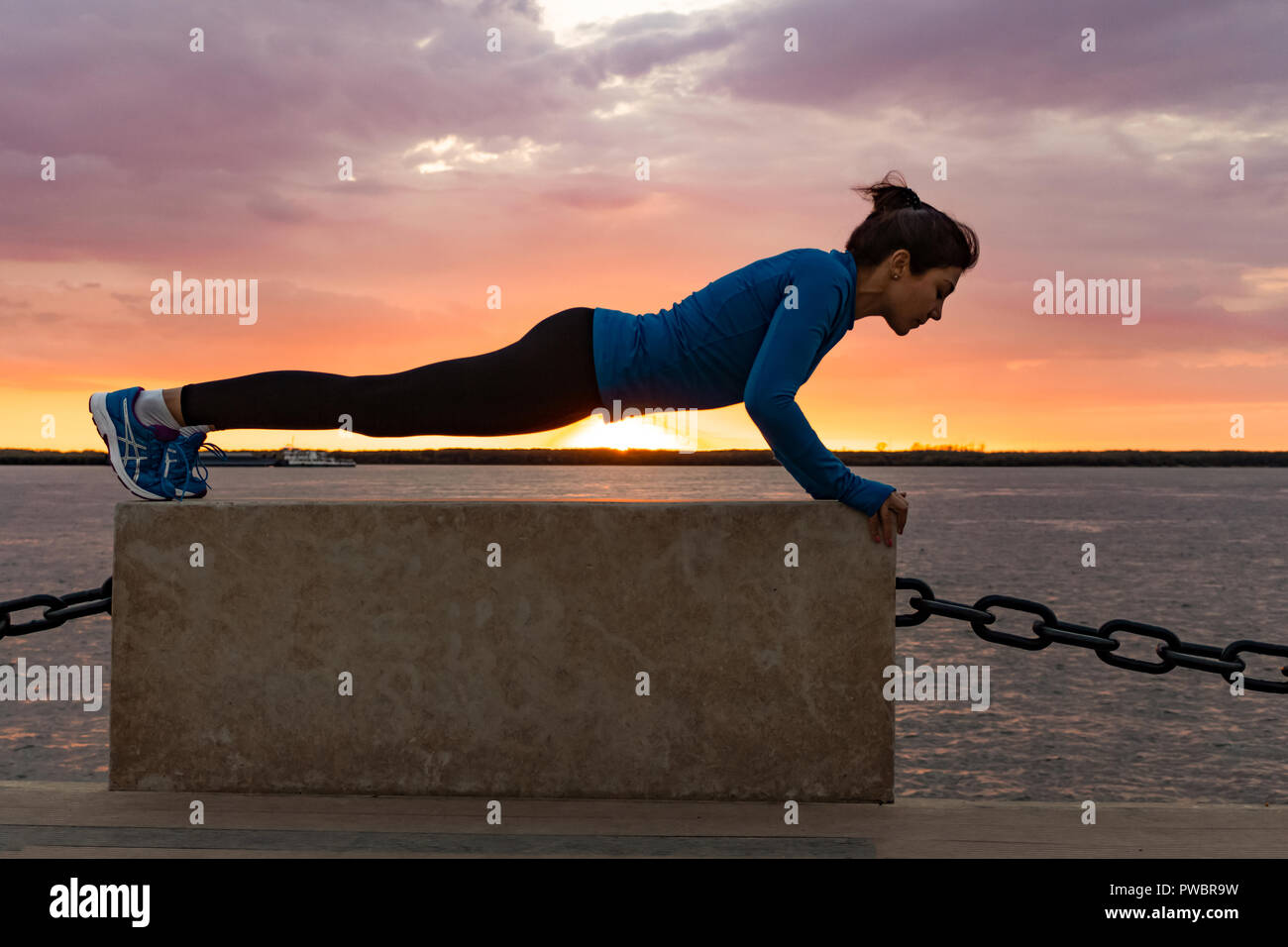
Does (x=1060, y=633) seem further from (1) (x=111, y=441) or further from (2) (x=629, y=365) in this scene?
(1) (x=111, y=441)

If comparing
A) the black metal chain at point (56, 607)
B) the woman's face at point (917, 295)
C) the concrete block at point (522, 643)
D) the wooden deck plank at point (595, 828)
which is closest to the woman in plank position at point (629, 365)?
the woman's face at point (917, 295)

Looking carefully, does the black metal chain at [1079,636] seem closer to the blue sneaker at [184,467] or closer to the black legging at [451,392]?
the black legging at [451,392]

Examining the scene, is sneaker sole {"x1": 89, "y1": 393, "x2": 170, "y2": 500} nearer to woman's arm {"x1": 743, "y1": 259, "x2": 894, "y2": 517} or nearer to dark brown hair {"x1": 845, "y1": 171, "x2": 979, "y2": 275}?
→ woman's arm {"x1": 743, "y1": 259, "x2": 894, "y2": 517}

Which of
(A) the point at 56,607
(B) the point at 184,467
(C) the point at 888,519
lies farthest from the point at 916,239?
(A) the point at 56,607

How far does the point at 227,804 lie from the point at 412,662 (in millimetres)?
621

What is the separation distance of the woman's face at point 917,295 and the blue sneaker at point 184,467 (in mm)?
2098

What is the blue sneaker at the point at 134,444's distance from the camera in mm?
3182

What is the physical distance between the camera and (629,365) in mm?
3045

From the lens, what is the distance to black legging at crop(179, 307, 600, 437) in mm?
3076

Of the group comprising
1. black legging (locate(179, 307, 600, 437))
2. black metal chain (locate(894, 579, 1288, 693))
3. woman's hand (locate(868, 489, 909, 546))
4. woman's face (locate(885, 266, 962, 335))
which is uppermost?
woman's face (locate(885, 266, 962, 335))

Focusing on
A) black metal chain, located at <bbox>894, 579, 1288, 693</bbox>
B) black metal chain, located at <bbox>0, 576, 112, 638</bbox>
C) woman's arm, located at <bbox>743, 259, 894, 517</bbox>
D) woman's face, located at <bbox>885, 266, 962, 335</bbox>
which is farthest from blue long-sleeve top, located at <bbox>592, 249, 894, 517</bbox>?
black metal chain, located at <bbox>0, 576, 112, 638</bbox>

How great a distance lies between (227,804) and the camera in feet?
9.64
